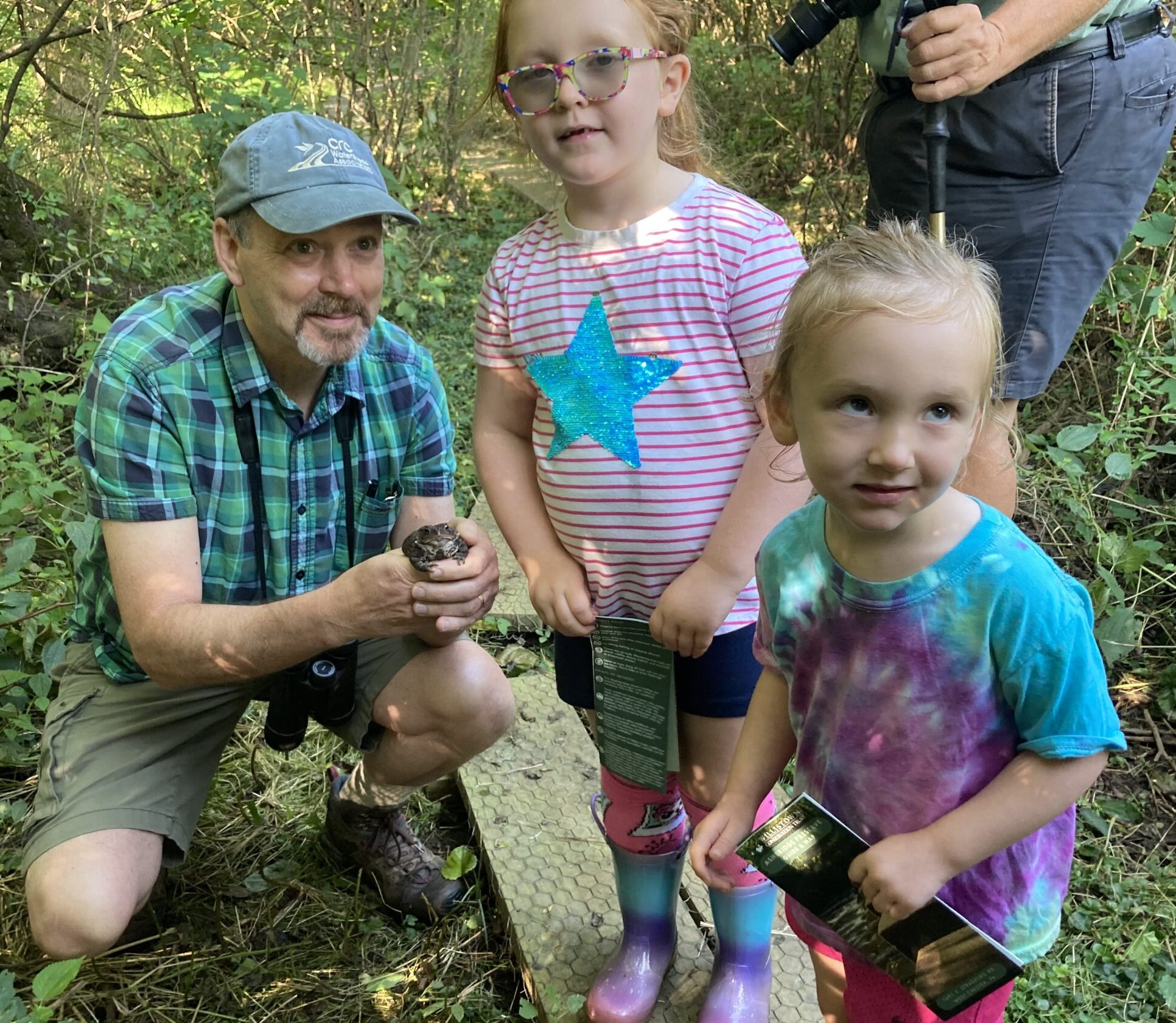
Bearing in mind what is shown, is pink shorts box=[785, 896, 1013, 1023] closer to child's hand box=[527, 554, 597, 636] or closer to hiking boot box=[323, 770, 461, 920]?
child's hand box=[527, 554, 597, 636]

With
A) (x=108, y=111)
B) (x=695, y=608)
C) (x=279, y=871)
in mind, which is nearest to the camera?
(x=695, y=608)

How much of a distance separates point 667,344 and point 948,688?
0.78 metres

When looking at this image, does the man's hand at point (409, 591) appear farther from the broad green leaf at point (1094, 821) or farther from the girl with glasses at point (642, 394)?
the broad green leaf at point (1094, 821)

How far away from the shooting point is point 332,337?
6.92 feet

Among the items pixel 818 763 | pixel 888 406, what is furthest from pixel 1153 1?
pixel 818 763

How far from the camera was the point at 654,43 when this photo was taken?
1.73 m

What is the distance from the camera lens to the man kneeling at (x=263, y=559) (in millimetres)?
2006

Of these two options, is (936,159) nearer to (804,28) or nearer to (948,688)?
(804,28)

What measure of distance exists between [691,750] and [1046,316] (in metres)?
1.21

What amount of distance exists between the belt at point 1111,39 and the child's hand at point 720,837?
1.56 meters

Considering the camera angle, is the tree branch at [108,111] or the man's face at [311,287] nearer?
the man's face at [311,287]

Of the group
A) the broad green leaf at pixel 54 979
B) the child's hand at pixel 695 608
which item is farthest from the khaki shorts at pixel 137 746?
the child's hand at pixel 695 608

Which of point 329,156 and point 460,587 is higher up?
point 329,156

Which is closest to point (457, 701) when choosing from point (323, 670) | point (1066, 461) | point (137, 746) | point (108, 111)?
point (323, 670)
